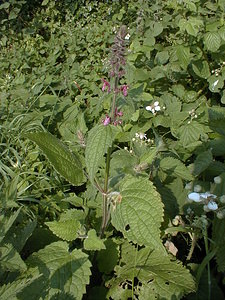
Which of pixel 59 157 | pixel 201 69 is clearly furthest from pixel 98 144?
pixel 201 69

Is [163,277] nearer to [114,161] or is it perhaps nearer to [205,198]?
[205,198]

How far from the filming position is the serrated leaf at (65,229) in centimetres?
167

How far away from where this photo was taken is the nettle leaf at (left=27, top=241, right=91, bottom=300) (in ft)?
5.00

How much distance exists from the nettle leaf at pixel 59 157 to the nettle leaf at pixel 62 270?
30cm

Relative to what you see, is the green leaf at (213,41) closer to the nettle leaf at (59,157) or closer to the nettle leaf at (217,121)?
the nettle leaf at (217,121)

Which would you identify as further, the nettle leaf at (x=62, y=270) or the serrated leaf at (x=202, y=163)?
the serrated leaf at (x=202, y=163)

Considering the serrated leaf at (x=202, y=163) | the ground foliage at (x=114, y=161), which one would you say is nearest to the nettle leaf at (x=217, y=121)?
the ground foliage at (x=114, y=161)

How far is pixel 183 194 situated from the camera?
2.08 metres

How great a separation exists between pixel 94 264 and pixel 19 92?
185 centimetres

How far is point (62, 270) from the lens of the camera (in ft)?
5.21

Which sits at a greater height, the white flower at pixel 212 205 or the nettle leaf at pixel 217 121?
the white flower at pixel 212 205

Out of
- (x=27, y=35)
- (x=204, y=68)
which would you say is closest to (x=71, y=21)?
(x=27, y=35)

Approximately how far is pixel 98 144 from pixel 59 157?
202mm

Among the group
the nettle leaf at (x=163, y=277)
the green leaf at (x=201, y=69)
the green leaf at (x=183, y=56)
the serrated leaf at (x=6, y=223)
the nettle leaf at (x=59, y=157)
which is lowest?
the green leaf at (x=201, y=69)
